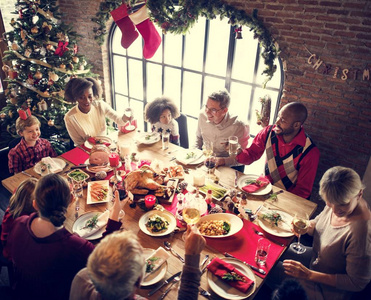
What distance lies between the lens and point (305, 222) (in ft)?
6.14

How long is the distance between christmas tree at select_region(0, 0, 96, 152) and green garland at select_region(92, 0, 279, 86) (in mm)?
1072

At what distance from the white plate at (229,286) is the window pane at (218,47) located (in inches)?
120

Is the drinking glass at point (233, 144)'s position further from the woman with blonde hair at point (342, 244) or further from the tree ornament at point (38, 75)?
the tree ornament at point (38, 75)

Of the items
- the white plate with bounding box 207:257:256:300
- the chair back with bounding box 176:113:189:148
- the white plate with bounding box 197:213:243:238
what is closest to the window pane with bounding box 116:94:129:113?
the chair back with bounding box 176:113:189:148

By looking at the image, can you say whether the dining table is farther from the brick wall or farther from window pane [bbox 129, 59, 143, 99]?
window pane [bbox 129, 59, 143, 99]

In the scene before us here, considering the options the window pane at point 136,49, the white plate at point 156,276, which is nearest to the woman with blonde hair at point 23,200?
the white plate at point 156,276

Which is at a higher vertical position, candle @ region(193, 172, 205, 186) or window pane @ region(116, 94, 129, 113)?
candle @ region(193, 172, 205, 186)

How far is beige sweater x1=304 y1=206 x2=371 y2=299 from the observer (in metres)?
1.69

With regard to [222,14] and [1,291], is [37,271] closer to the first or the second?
[1,291]

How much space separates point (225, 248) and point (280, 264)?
655 mm

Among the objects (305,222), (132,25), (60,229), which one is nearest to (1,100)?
(132,25)

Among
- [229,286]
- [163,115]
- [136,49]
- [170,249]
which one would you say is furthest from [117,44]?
[229,286]

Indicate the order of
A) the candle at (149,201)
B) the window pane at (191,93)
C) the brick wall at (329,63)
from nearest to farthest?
1. the candle at (149,201)
2. the brick wall at (329,63)
3. the window pane at (191,93)

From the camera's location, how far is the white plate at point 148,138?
10.1ft
